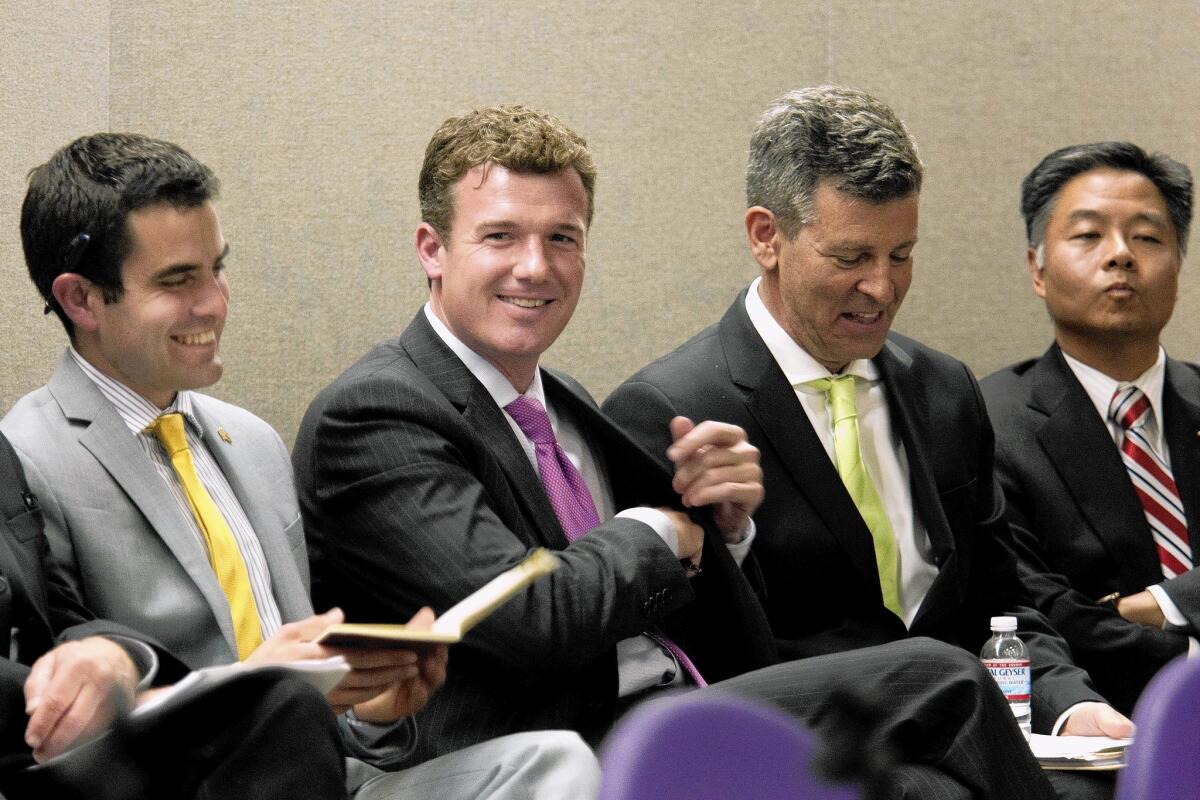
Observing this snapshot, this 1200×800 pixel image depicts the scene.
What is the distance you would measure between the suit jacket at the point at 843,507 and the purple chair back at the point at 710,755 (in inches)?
54.5

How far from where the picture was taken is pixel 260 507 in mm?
2523

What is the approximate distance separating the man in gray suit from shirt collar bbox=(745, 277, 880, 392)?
1073 mm

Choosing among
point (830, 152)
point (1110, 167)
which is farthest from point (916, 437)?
point (1110, 167)

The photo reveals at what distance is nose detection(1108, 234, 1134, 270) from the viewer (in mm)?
3803

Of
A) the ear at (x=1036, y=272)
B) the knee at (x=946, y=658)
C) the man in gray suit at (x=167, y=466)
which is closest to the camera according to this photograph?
the man in gray suit at (x=167, y=466)

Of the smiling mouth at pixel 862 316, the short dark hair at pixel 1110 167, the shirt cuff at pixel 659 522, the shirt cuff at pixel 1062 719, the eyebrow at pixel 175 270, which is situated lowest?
the shirt cuff at pixel 1062 719

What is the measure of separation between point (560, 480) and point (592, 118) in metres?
1.45

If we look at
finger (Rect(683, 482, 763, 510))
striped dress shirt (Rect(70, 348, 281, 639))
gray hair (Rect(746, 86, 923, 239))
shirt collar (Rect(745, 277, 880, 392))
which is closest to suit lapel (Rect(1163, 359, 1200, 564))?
shirt collar (Rect(745, 277, 880, 392))

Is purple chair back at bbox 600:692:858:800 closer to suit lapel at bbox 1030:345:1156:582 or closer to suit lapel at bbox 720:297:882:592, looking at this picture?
suit lapel at bbox 720:297:882:592

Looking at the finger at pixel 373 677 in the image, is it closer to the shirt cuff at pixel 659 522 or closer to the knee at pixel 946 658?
the shirt cuff at pixel 659 522

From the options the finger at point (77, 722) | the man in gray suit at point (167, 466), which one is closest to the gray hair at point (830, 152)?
the man in gray suit at point (167, 466)

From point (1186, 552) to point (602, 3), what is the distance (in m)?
1.98

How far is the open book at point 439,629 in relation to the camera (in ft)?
6.02

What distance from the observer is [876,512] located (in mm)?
3059
